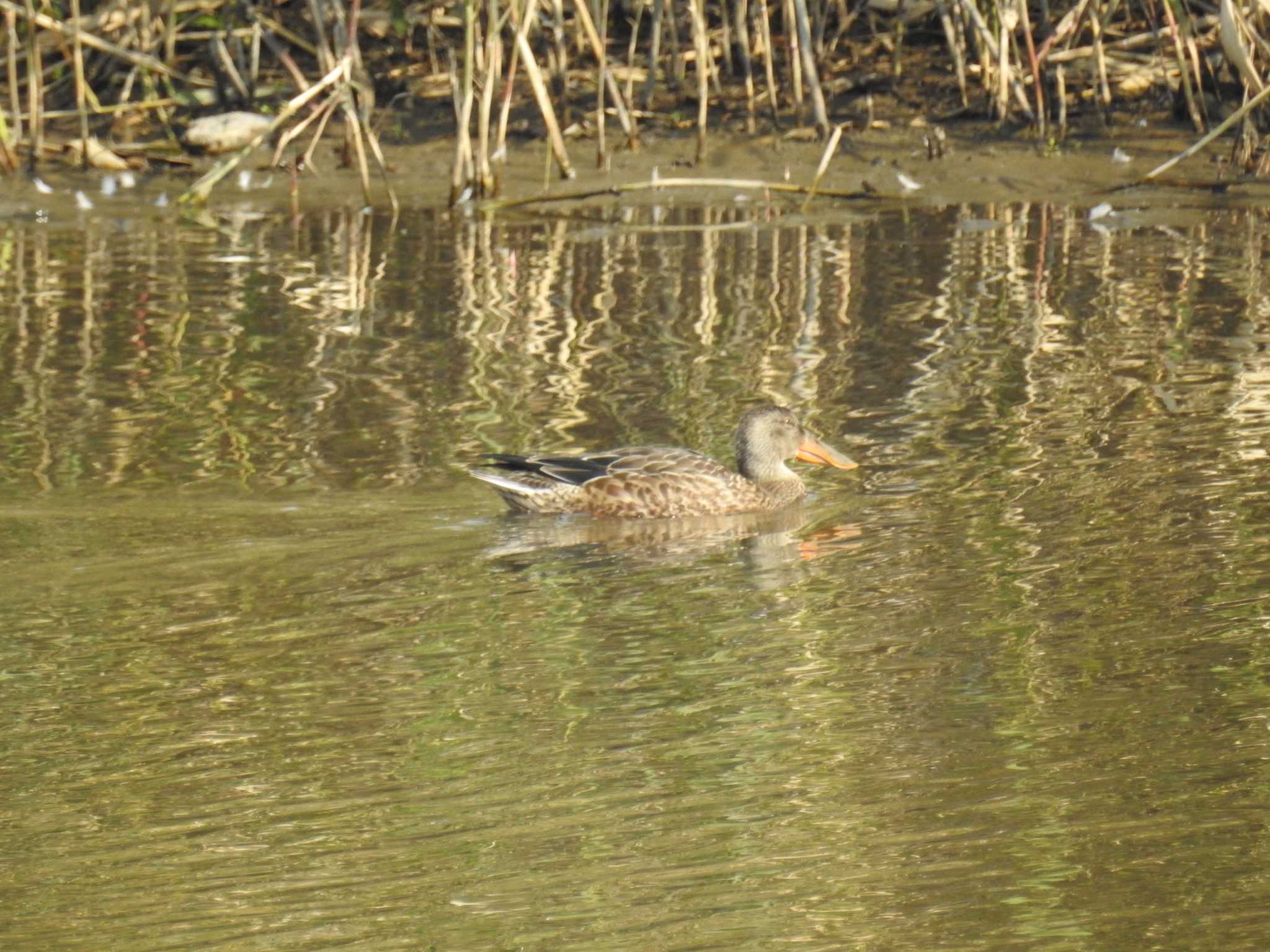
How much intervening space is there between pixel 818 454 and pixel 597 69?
9023mm

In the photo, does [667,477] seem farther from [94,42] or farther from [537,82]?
[94,42]

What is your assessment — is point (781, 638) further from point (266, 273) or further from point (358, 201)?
point (358, 201)

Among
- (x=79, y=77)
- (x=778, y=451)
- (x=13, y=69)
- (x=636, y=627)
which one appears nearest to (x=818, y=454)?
(x=778, y=451)

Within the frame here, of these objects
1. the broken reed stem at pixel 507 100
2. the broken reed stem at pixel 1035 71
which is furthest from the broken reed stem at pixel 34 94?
the broken reed stem at pixel 1035 71

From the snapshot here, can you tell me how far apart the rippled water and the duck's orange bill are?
0.08 metres

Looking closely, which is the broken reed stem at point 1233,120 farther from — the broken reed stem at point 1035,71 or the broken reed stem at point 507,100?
the broken reed stem at point 507,100

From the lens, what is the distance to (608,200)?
50.3 ft

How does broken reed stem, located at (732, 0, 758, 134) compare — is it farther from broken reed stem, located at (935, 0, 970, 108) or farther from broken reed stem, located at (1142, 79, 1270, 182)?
broken reed stem, located at (1142, 79, 1270, 182)

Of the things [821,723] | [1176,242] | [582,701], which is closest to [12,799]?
[582,701]

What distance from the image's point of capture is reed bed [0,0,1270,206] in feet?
48.9

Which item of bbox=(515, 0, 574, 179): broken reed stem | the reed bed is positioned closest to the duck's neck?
bbox=(515, 0, 574, 179): broken reed stem

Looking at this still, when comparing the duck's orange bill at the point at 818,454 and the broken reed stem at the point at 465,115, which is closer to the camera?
the duck's orange bill at the point at 818,454

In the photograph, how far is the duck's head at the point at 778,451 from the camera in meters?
8.02

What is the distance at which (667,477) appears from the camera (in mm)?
7816
